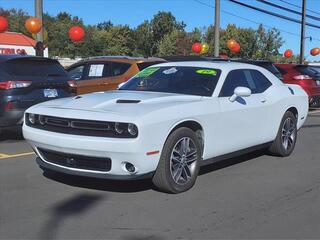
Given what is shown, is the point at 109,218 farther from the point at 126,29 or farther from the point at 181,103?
the point at 126,29

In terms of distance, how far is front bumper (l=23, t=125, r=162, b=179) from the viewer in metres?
5.32

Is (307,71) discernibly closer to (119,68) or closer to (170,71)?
(119,68)

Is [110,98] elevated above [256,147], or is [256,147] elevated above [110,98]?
[110,98]

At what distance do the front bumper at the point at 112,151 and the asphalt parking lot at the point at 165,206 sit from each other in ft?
1.03

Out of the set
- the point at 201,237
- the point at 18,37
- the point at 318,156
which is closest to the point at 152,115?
the point at 201,237

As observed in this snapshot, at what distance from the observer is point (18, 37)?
1909 inches

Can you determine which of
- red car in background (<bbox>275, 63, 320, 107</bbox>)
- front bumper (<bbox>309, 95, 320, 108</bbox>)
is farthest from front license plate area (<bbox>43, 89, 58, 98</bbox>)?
front bumper (<bbox>309, 95, 320, 108</bbox>)

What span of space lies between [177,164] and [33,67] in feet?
15.2

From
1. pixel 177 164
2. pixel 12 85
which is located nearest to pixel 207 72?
pixel 177 164

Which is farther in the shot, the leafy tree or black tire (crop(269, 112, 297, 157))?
the leafy tree

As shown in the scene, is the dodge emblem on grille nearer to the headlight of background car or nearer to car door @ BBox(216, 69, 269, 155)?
the headlight of background car

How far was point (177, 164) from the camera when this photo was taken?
19.5 ft

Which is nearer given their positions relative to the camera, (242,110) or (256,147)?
(242,110)

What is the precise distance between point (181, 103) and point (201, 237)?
1.95 metres
